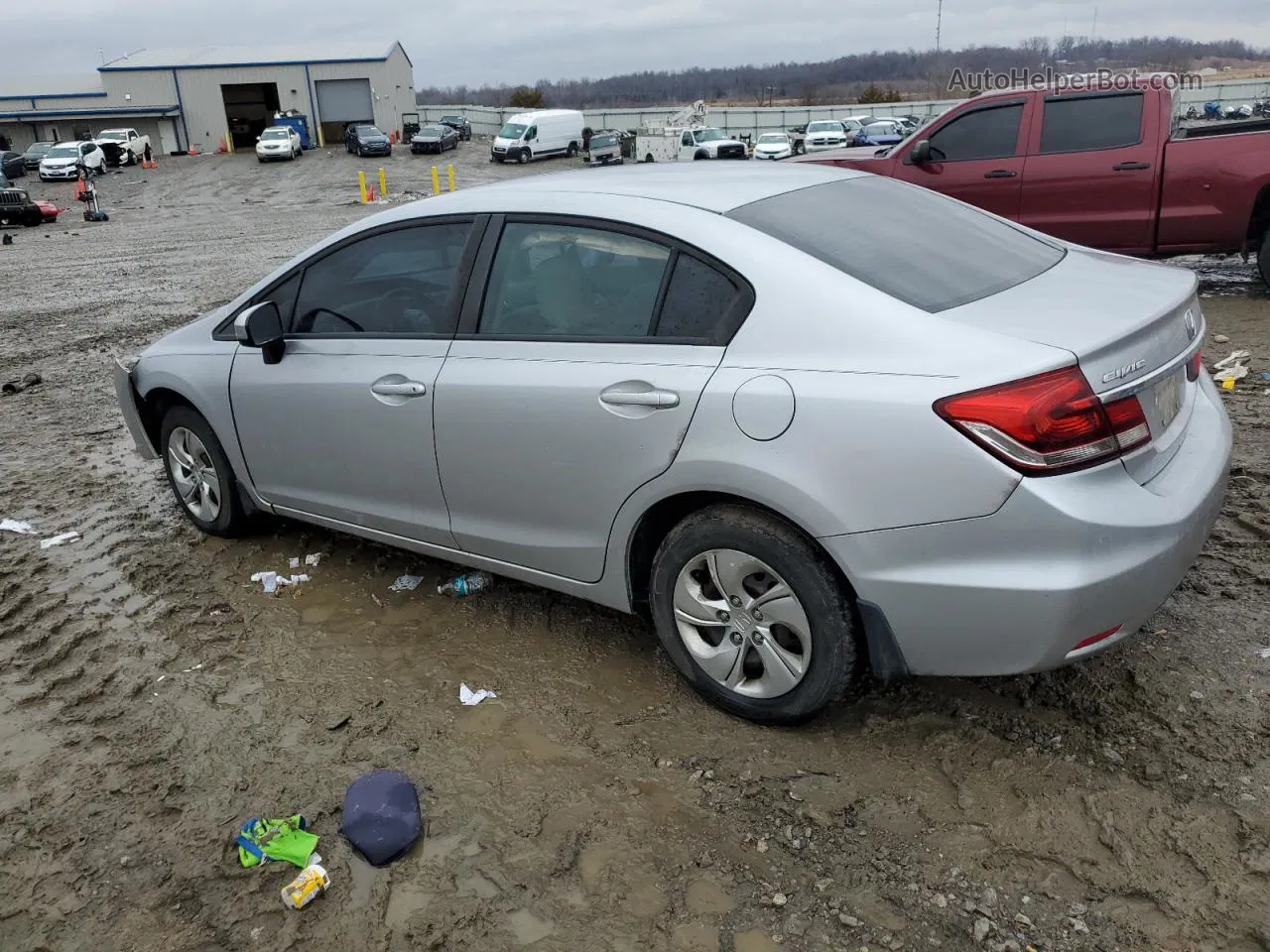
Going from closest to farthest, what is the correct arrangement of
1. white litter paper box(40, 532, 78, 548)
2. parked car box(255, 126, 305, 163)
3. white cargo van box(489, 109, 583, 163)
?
1. white litter paper box(40, 532, 78, 548)
2. white cargo van box(489, 109, 583, 163)
3. parked car box(255, 126, 305, 163)

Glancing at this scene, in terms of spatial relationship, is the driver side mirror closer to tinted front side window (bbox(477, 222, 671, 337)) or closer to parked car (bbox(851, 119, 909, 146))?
tinted front side window (bbox(477, 222, 671, 337))

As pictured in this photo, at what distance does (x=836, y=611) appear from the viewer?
282cm

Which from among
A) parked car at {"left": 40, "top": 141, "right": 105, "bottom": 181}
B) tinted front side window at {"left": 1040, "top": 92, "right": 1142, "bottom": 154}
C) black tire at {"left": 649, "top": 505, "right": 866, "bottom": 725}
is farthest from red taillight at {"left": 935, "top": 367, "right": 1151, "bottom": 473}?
parked car at {"left": 40, "top": 141, "right": 105, "bottom": 181}

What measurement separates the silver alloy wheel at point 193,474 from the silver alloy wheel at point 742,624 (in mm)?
2734

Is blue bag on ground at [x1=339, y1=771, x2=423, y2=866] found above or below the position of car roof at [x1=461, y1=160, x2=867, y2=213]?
below

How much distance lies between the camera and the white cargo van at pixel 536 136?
1662 inches

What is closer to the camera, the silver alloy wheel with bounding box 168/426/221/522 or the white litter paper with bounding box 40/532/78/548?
the silver alloy wheel with bounding box 168/426/221/522

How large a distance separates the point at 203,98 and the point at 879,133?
39.4 meters

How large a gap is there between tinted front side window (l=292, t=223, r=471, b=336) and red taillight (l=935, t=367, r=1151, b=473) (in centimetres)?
193

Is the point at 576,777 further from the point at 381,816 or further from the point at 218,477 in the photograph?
the point at 218,477

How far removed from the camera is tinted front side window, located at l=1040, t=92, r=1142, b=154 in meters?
8.54

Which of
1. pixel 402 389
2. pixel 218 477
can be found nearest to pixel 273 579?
pixel 218 477

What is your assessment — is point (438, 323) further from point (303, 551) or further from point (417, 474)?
point (303, 551)

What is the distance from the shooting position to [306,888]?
8.57ft
